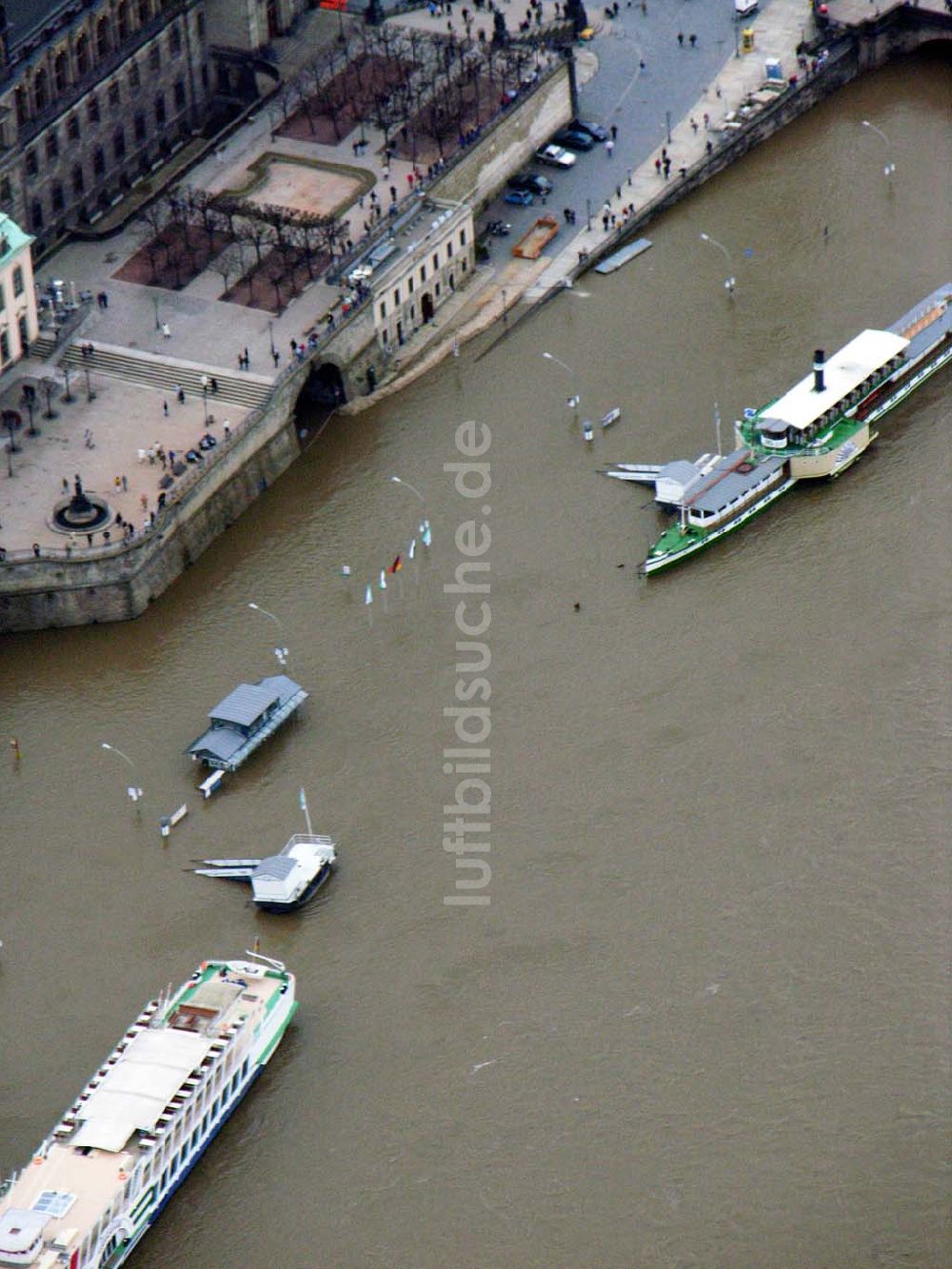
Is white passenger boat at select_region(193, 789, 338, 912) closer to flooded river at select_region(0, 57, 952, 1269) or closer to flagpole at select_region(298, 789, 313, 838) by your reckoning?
flagpole at select_region(298, 789, 313, 838)

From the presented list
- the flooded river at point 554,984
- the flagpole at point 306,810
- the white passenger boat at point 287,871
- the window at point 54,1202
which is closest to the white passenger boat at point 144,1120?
the window at point 54,1202

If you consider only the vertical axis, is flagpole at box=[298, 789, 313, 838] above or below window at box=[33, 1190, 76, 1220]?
below

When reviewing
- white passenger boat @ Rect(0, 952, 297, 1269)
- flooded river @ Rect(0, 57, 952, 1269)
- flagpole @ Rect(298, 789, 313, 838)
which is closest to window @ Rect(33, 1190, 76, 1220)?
white passenger boat @ Rect(0, 952, 297, 1269)

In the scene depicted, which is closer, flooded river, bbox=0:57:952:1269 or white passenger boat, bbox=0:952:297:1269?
white passenger boat, bbox=0:952:297:1269

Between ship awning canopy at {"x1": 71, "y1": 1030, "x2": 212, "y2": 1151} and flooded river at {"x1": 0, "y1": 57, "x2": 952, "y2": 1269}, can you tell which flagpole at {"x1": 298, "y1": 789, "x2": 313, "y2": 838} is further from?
ship awning canopy at {"x1": 71, "y1": 1030, "x2": 212, "y2": 1151}

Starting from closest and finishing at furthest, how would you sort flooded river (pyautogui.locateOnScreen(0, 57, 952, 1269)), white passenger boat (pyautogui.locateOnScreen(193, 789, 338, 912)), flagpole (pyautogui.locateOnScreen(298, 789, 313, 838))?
1. flooded river (pyautogui.locateOnScreen(0, 57, 952, 1269))
2. white passenger boat (pyautogui.locateOnScreen(193, 789, 338, 912))
3. flagpole (pyautogui.locateOnScreen(298, 789, 313, 838))

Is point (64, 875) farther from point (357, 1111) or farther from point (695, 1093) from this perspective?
point (695, 1093)

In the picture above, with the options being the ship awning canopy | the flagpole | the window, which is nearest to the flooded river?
the flagpole

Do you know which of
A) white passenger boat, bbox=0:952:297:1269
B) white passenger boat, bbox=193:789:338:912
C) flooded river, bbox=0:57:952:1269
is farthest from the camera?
white passenger boat, bbox=193:789:338:912

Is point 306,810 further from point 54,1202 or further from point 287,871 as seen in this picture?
point 54,1202
